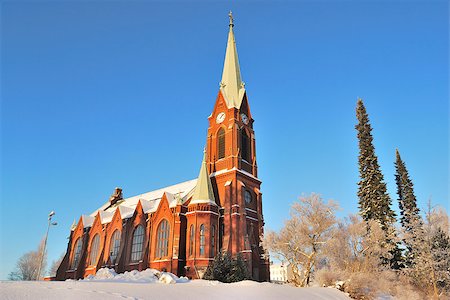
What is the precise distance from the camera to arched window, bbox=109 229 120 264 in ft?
144

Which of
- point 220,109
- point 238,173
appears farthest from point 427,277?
point 220,109

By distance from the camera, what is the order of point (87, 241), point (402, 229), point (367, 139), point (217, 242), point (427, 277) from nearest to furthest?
point (427, 277)
point (402, 229)
point (217, 242)
point (367, 139)
point (87, 241)

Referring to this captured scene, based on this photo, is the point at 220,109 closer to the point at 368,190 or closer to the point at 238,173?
the point at 238,173

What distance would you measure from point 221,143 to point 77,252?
92.5 feet

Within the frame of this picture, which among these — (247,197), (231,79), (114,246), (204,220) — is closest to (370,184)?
(247,197)

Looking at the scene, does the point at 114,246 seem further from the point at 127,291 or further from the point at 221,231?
the point at 127,291

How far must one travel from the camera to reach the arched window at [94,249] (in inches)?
1880

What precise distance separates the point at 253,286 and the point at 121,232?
30771 mm

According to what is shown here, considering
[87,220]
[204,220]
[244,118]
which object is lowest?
[204,220]

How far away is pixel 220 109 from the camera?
4641 cm

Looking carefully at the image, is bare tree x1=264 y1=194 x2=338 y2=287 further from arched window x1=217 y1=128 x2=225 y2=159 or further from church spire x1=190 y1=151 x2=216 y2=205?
arched window x1=217 y1=128 x2=225 y2=159

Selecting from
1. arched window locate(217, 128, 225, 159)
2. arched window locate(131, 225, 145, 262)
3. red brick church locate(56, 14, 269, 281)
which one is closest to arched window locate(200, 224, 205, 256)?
red brick church locate(56, 14, 269, 281)

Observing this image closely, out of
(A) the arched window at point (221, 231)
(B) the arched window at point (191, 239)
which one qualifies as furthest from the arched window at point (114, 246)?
(A) the arched window at point (221, 231)

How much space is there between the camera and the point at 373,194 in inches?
1494
